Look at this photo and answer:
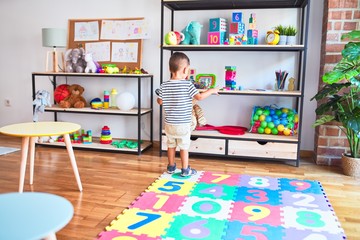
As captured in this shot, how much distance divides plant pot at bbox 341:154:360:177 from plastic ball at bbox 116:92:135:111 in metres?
2.15

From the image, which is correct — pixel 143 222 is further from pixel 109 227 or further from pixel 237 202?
pixel 237 202

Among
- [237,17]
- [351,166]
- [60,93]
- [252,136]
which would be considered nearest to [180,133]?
[252,136]

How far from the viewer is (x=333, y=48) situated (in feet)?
10.3

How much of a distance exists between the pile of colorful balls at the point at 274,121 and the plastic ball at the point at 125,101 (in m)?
1.29

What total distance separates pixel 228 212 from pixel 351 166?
141 centimetres

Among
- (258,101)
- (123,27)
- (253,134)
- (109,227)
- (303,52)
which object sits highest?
(123,27)

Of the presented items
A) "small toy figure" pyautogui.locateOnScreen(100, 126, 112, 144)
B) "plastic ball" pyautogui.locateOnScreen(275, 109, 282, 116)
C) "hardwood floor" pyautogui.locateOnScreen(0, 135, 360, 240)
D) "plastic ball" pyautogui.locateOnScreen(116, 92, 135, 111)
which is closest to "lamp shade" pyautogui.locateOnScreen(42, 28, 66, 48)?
"plastic ball" pyautogui.locateOnScreen(116, 92, 135, 111)

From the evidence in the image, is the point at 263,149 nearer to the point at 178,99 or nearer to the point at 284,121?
the point at 284,121

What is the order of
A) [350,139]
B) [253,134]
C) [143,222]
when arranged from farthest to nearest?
1. [253,134]
2. [350,139]
3. [143,222]

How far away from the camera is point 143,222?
200cm

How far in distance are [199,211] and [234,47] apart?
1661 mm

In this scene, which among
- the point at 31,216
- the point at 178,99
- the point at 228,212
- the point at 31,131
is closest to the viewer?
the point at 31,216

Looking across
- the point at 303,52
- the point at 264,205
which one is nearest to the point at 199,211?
the point at 264,205

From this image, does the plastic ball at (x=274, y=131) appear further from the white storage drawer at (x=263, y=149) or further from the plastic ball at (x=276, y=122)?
the white storage drawer at (x=263, y=149)
